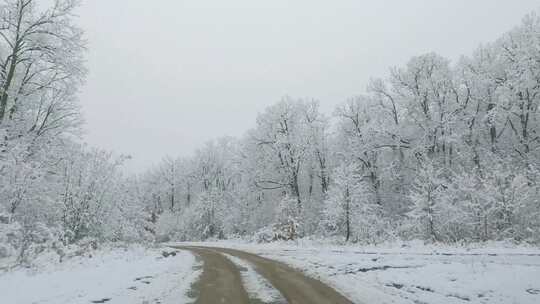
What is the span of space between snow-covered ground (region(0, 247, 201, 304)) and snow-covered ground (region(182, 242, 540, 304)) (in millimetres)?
4691

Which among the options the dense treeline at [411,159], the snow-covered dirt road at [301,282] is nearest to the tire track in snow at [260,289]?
the snow-covered dirt road at [301,282]

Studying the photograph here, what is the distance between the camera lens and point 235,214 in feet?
150

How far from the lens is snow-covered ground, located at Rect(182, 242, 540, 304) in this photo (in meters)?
8.51

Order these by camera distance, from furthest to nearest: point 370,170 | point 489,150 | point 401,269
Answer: point 370,170, point 489,150, point 401,269

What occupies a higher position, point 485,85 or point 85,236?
point 485,85

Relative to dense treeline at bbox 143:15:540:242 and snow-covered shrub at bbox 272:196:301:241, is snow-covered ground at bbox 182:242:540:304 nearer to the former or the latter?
dense treeline at bbox 143:15:540:242

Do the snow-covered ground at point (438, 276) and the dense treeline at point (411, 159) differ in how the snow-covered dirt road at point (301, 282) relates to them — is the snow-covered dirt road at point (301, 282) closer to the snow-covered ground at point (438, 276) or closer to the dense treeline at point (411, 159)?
the snow-covered ground at point (438, 276)

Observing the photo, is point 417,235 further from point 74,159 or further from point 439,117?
point 74,159

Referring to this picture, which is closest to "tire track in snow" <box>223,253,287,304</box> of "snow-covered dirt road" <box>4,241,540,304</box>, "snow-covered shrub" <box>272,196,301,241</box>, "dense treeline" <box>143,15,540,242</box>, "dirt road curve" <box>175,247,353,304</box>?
"snow-covered dirt road" <box>4,241,540,304</box>

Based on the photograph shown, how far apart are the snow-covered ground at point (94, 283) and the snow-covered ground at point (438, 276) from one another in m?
4.69

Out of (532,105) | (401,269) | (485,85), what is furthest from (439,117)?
(401,269)

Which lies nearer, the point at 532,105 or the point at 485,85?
the point at 532,105

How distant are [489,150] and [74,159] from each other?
102 ft

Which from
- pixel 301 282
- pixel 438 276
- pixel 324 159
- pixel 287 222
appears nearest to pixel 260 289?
pixel 301 282
